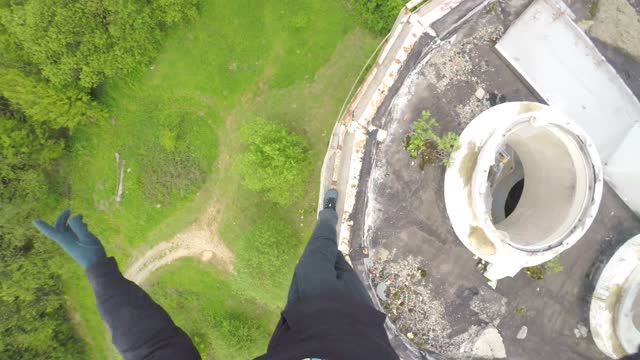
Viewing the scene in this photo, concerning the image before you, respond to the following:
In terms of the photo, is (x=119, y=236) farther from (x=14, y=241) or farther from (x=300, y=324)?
(x=300, y=324)

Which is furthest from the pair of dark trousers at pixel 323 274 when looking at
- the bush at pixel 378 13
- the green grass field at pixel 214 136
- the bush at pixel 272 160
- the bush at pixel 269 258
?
the bush at pixel 378 13

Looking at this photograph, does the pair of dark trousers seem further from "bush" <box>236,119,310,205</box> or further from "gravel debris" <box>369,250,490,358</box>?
"bush" <box>236,119,310,205</box>

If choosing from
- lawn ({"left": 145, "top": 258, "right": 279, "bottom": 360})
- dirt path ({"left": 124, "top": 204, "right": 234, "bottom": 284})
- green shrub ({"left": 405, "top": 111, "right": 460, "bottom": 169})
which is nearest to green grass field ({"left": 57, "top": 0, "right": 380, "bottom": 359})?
lawn ({"left": 145, "top": 258, "right": 279, "bottom": 360})

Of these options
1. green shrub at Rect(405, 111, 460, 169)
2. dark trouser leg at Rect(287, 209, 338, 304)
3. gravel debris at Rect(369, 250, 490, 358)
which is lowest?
A: gravel debris at Rect(369, 250, 490, 358)

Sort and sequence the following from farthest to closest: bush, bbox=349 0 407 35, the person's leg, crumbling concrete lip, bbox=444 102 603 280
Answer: bush, bbox=349 0 407 35 < crumbling concrete lip, bbox=444 102 603 280 < the person's leg

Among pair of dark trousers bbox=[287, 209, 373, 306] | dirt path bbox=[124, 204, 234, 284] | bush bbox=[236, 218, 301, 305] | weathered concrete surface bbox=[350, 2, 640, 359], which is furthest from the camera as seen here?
dirt path bbox=[124, 204, 234, 284]

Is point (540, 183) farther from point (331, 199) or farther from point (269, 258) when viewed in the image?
point (269, 258)

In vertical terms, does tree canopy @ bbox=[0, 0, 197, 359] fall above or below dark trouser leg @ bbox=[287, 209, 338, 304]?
above

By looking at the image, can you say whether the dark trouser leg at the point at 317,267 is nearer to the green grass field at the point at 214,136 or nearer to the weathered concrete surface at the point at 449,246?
the weathered concrete surface at the point at 449,246
